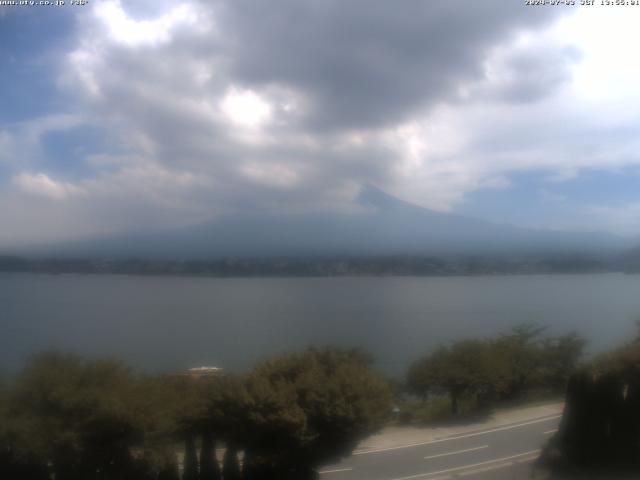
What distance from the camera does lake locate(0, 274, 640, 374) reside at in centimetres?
1508

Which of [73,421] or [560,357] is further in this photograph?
[560,357]

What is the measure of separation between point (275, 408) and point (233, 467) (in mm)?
1430

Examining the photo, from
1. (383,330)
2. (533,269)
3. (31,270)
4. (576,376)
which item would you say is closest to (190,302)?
(31,270)

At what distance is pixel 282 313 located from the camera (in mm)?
23922

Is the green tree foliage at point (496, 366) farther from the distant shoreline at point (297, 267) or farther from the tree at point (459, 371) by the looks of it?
the distant shoreline at point (297, 267)

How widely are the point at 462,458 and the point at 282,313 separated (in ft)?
50.4

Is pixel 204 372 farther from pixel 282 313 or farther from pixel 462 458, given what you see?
pixel 282 313

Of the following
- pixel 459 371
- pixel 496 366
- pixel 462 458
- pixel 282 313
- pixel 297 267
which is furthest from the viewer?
pixel 297 267

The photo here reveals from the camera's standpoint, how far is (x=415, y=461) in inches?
372

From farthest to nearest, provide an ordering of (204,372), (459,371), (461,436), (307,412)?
(459,371), (204,372), (461,436), (307,412)

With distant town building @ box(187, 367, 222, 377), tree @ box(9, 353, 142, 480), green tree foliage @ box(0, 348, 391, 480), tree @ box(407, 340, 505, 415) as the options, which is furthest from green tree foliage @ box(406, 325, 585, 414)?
tree @ box(9, 353, 142, 480)

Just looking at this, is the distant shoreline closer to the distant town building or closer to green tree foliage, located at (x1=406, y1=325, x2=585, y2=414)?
green tree foliage, located at (x1=406, y1=325, x2=585, y2=414)

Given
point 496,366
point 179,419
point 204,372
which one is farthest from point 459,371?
point 179,419

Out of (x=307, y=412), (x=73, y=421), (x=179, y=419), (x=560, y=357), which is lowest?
(x=560, y=357)
